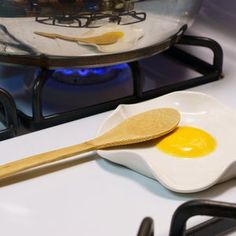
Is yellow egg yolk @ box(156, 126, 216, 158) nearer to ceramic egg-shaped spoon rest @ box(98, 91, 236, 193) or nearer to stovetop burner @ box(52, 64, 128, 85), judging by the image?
ceramic egg-shaped spoon rest @ box(98, 91, 236, 193)

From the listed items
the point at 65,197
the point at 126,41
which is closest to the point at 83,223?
the point at 65,197

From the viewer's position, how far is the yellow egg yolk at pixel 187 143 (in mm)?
475

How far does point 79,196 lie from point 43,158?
0.05 metres

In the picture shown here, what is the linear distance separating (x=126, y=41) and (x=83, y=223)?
25 centimetres

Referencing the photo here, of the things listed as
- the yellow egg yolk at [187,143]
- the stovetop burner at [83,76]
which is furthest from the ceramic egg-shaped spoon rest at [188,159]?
the stovetop burner at [83,76]

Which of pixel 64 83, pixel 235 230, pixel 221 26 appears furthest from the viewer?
pixel 221 26

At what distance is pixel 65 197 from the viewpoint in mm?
435

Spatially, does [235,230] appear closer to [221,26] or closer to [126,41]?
[126,41]

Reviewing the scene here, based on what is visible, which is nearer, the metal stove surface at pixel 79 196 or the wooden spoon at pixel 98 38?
the metal stove surface at pixel 79 196

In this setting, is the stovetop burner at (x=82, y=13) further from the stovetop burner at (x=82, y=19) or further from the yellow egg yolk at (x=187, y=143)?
the yellow egg yolk at (x=187, y=143)

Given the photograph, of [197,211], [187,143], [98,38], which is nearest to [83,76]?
[98,38]

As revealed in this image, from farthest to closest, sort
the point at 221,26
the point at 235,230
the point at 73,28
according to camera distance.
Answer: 1. the point at 221,26
2. the point at 73,28
3. the point at 235,230

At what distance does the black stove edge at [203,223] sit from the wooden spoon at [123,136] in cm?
11

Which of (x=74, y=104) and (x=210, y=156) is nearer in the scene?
(x=210, y=156)
